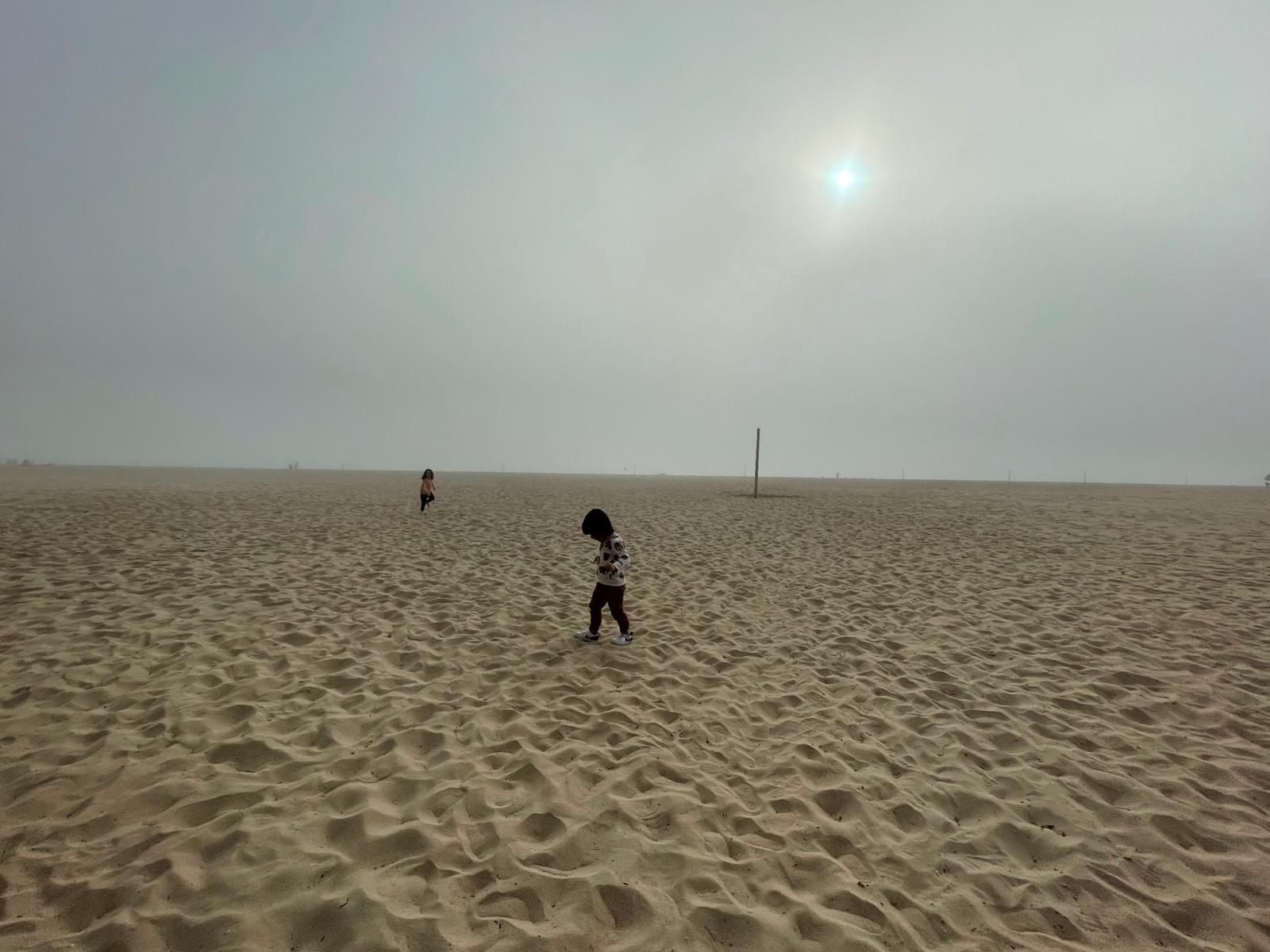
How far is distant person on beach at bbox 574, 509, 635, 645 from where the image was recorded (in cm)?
690

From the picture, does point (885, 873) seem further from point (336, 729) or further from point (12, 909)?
point (12, 909)

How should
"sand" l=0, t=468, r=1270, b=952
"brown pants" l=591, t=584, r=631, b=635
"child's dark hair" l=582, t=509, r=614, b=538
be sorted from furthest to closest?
"brown pants" l=591, t=584, r=631, b=635, "child's dark hair" l=582, t=509, r=614, b=538, "sand" l=0, t=468, r=1270, b=952

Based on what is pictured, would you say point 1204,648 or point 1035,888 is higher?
point 1204,648

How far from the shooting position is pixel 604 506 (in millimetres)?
26281

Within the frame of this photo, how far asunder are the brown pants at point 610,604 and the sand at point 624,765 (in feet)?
0.94

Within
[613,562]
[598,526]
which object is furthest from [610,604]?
[598,526]

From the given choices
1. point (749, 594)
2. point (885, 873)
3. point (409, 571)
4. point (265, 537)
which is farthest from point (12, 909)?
point (265, 537)

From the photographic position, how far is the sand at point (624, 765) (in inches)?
117

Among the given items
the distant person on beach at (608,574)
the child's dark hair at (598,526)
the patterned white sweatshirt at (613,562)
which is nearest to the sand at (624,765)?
the distant person on beach at (608,574)

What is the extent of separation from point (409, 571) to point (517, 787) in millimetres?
7625

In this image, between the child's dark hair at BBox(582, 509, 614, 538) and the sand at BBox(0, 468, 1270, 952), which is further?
the child's dark hair at BBox(582, 509, 614, 538)

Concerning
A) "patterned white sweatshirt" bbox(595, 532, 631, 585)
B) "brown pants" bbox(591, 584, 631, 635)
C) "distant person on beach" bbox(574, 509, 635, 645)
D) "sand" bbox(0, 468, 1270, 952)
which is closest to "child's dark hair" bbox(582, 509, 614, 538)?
"distant person on beach" bbox(574, 509, 635, 645)

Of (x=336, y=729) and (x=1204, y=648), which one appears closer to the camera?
(x=336, y=729)

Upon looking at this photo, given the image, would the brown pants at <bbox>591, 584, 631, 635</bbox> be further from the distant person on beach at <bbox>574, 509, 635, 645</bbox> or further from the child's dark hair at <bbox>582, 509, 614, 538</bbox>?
the child's dark hair at <bbox>582, 509, 614, 538</bbox>
